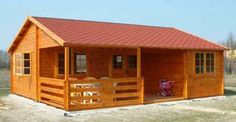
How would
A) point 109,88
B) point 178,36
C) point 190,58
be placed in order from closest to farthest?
point 109,88 < point 190,58 < point 178,36

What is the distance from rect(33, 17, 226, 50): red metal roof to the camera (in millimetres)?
13063

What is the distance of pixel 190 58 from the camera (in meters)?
15.5

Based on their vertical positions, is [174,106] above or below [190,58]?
below

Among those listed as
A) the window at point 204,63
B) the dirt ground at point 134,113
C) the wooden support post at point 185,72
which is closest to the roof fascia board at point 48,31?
the dirt ground at point 134,113

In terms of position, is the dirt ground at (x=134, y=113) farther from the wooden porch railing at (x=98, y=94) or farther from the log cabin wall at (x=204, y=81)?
the log cabin wall at (x=204, y=81)

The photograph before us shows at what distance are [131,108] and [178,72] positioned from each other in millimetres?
3644

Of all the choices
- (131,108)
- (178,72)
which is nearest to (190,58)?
(178,72)

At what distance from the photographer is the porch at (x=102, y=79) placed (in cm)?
1223

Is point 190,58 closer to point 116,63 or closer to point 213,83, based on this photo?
point 213,83

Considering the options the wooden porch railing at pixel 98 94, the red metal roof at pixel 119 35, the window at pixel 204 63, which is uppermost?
the red metal roof at pixel 119 35

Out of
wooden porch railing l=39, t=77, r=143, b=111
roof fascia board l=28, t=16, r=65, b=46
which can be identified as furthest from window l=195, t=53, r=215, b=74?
roof fascia board l=28, t=16, r=65, b=46

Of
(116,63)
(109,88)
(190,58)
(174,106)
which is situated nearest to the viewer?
(109,88)

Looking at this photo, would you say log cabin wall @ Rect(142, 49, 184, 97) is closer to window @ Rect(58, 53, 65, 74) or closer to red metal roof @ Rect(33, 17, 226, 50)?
red metal roof @ Rect(33, 17, 226, 50)

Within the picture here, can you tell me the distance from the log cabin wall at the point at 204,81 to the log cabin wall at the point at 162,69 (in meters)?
0.34
